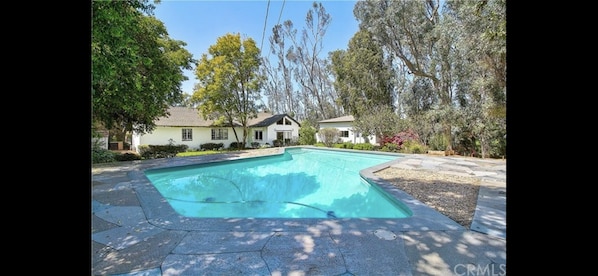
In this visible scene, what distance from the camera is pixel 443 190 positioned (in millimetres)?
6480

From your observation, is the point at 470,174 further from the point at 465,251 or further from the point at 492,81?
the point at 465,251

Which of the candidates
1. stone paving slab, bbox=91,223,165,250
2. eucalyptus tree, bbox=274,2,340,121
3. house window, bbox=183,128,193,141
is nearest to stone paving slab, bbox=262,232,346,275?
stone paving slab, bbox=91,223,165,250

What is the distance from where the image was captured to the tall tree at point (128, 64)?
16.6 ft

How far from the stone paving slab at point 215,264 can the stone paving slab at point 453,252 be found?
1823 millimetres

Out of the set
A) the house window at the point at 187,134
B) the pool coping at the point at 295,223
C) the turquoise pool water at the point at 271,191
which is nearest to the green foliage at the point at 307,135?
the turquoise pool water at the point at 271,191

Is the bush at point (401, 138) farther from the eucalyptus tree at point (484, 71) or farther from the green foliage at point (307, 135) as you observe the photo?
the green foliage at point (307, 135)

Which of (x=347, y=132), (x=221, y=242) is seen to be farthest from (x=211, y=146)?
(x=221, y=242)

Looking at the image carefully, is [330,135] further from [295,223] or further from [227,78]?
[295,223]

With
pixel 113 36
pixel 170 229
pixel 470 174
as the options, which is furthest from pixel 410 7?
pixel 170 229

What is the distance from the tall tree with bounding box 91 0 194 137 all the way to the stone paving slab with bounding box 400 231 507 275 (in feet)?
12.2

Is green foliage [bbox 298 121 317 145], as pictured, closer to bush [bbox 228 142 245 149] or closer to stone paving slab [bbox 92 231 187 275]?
bush [bbox 228 142 245 149]

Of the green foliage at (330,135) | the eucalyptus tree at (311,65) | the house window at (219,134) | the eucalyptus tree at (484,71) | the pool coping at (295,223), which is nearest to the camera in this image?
the pool coping at (295,223)

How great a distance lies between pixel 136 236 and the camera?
3.61 metres
